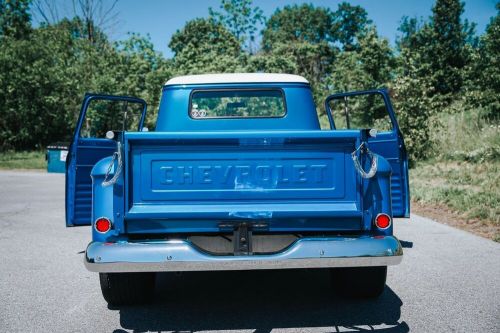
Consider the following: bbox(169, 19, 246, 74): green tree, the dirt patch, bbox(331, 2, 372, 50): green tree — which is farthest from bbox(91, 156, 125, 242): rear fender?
bbox(331, 2, 372, 50): green tree

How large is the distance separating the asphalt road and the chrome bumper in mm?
584

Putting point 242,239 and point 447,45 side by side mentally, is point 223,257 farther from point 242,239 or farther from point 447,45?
point 447,45

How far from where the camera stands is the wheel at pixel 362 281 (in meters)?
4.07

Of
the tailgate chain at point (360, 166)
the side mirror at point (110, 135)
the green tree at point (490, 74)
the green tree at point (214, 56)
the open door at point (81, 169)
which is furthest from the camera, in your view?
the green tree at point (214, 56)

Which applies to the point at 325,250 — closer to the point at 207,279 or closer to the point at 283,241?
the point at 283,241

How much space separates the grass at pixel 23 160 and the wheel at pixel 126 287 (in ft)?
64.9

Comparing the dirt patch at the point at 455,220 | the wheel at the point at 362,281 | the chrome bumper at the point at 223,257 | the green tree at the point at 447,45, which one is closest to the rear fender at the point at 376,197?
the chrome bumper at the point at 223,257

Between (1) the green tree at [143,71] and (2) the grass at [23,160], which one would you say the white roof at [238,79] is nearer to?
(1) the green tree at [143,71]

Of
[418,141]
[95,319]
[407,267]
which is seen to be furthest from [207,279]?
[418,141]

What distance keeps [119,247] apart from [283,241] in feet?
3.74

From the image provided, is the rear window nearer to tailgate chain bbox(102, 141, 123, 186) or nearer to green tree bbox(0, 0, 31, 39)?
tailgate chain bbox(102, 141, 123, 186)

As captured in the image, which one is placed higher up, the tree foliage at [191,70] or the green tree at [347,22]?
the green tree at [347,22]

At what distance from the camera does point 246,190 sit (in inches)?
136

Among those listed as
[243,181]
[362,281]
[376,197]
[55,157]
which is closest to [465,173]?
[362,281]
